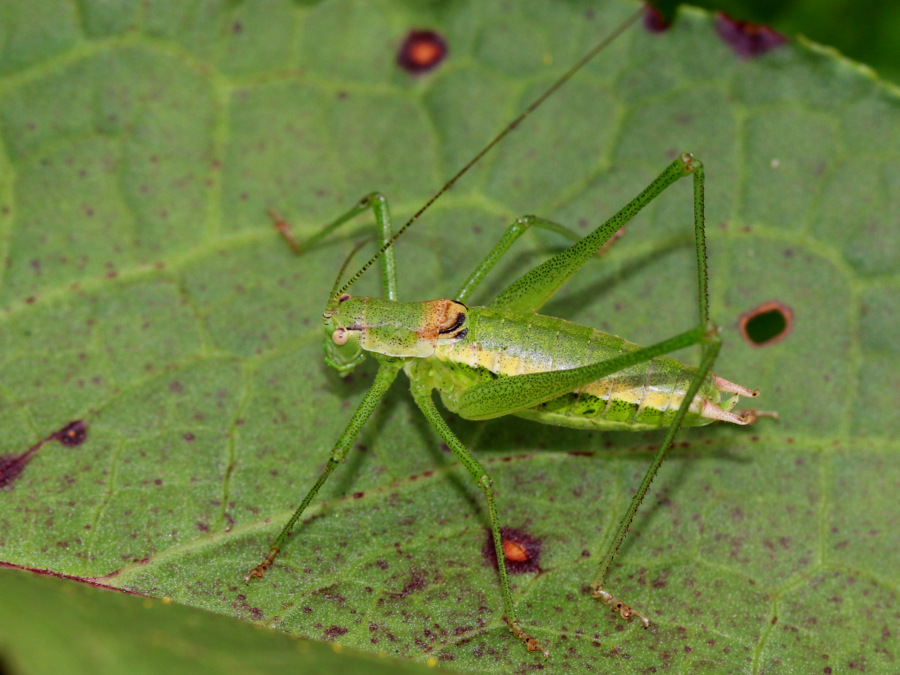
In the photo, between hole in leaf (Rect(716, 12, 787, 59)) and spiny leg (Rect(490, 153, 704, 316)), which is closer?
spiny leg (Rect(490, 153, 704, 316))

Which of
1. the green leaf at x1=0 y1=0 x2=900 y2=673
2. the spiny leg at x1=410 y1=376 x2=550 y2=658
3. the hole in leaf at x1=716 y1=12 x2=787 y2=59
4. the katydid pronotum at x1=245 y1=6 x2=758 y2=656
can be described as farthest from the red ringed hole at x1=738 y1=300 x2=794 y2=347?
the spiny leg at x1=410 y1=376 x2=550 y2=658

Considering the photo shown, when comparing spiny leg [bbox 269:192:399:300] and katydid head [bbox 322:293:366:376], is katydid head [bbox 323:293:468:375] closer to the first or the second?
katydid head [bbox 322:293:366:376]

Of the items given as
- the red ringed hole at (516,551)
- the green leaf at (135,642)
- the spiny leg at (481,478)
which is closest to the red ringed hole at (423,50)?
the spiny leg at (481,478)

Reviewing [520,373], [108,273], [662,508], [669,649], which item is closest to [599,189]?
[520,373]

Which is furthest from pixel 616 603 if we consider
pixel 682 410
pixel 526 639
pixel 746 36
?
pixel 746 36

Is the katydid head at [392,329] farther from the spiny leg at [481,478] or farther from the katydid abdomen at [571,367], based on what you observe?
the spiny leg at [481,478]

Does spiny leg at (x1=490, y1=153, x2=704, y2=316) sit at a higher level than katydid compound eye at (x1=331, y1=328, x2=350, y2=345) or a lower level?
higher

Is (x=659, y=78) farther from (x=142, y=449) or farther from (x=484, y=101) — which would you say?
(x=142, y=449)
